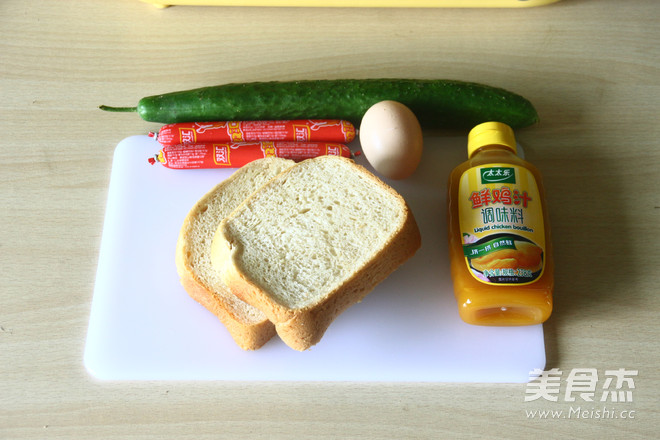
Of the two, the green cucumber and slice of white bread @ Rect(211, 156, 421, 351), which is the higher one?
the green cucumber

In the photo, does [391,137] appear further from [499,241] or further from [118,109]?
[118,109]

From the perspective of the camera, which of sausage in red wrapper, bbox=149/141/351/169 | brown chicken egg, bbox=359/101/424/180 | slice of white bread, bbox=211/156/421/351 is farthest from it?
sausage in red wrapper, bbox=149/141/351/169

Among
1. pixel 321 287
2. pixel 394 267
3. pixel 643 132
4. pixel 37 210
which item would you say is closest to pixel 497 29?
pixel 643 132

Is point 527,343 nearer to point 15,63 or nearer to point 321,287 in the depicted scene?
point 321,287

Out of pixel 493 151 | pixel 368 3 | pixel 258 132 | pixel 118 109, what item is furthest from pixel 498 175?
pixel 118 109

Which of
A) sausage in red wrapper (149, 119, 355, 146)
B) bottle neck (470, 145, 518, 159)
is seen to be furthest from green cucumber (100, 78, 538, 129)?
bottle neck (470, 145, 518, 159)

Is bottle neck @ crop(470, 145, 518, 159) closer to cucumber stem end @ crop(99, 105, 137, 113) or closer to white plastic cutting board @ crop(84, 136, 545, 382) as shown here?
white plastic cutting board @ crop(84, 136, 545, 382)
